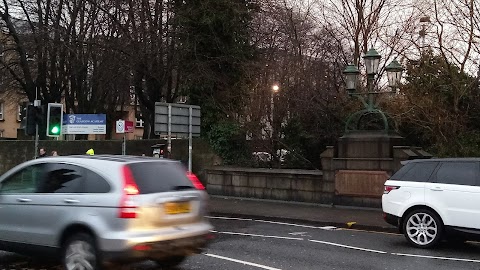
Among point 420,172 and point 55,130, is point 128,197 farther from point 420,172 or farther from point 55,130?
point 55,130

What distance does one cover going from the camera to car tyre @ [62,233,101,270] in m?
6.60

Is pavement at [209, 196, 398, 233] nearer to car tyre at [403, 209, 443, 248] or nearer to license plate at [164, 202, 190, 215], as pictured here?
car tyre at [403, 209, 443, 248]

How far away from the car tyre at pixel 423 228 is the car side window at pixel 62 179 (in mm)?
6188

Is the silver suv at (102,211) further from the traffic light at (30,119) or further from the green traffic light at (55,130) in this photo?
the green traffic light at (55,130)

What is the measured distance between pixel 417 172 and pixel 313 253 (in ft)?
9.10

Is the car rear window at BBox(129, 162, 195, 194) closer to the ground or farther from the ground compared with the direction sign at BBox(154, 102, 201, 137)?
closer to the ground

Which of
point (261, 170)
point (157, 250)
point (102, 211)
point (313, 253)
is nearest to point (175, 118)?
point (261, 170)

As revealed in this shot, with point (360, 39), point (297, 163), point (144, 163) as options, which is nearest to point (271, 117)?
point (297, 163)

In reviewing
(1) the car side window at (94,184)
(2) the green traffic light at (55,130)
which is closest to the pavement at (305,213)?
(2) the green traffic light at (55,130)

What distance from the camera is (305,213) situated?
14.6 metres

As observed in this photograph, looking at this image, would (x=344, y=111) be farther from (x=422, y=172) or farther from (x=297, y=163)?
(x=422, y=172)

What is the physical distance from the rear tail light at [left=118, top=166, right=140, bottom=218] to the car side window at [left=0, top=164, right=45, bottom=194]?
4.93 feet

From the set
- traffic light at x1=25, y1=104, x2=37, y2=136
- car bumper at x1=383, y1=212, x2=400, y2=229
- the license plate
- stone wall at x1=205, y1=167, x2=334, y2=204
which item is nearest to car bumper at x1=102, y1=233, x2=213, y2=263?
the license plate

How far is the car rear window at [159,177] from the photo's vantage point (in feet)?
22.6
